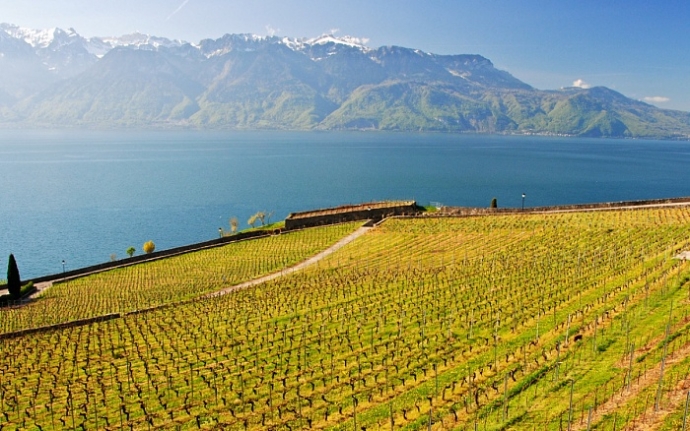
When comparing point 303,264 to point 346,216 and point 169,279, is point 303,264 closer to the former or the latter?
point 169,279

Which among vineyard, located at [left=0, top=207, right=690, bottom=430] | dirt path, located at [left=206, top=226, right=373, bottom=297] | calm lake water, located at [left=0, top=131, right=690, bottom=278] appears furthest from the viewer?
calm lake water, located at [left=0, top=131, right=690, bottom=278]

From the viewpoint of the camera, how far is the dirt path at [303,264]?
45388 millimetres

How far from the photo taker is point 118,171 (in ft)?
654

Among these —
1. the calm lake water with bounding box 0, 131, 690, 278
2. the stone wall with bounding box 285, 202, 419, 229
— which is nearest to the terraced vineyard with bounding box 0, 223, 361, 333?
the stone wall with bounding box 285, 202, 419, 229

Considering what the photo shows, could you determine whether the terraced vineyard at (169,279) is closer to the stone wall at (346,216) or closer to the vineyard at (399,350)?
the vineyard at (399,350)

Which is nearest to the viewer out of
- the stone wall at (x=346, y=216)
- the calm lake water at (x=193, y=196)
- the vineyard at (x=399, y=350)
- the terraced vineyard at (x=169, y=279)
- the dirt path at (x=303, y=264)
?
the vineyard at (x=399, y=350)

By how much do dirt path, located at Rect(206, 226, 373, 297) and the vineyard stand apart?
7.68ft

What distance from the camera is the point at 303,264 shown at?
52875 mm

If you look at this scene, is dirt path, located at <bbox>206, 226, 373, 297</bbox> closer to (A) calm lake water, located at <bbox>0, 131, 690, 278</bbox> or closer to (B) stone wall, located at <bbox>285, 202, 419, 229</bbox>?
(B) stone wall, located at <bbox>285, 202, 419, 229</bbox>

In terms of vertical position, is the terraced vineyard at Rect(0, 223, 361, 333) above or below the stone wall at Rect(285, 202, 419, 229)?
below

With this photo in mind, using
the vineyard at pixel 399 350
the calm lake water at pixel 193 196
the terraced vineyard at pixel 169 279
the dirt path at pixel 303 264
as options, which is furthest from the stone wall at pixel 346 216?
the calm lake water at pixel 193 196

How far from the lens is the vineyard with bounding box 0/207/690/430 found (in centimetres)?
1792

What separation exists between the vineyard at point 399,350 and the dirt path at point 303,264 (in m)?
2.34

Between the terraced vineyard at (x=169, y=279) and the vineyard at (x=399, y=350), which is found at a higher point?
the vineyard at (x=399, y=350)
